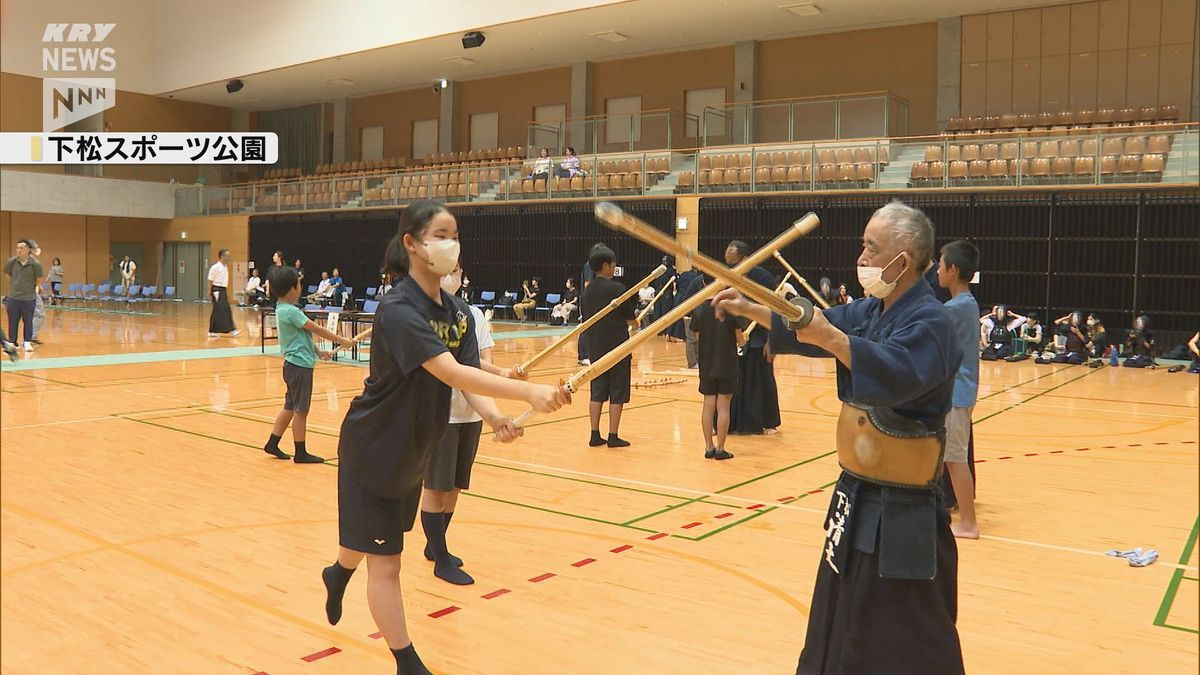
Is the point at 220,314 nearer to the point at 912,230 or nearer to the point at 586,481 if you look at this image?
the point at 586,481

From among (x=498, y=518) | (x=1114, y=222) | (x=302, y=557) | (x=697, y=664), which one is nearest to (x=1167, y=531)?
(x=697, y=664)

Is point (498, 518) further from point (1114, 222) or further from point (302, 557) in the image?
point (1114, 222)

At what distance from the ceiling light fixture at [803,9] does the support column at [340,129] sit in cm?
2190

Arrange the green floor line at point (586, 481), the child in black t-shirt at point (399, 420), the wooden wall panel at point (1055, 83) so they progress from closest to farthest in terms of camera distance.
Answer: the child in black t-shirt at point (399, 420), the green floor line at point (586, 481), the wooden wall panel at point (1055, 83)

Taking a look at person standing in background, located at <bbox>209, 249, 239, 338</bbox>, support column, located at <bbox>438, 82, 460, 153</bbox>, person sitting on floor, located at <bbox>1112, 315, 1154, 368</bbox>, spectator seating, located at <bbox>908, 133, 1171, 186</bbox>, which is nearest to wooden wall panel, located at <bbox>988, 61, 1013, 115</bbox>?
spectator seating, located at <bbox>908, 133, 1171, 186</bbox>

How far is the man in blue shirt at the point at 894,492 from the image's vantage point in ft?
9.55

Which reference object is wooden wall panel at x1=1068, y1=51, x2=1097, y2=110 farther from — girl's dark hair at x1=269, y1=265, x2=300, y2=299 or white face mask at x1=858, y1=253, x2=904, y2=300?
white face mask at x1=858, y1=253, x2=904, y2=300

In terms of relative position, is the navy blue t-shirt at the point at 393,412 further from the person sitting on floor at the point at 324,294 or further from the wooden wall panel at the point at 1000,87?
the wooden wall panel at the point at 1000,87

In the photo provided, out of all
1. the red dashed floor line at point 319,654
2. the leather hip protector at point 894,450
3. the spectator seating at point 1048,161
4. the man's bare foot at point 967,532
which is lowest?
the red dashed floor line at point 319,654

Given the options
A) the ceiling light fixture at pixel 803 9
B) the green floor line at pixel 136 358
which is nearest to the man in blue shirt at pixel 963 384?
the green floor line at pixel 136 358

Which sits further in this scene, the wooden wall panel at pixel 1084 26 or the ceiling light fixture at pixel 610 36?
the ceiling light fixture at pixel 610 36

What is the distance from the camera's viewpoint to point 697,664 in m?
4.02

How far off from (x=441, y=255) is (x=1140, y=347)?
19045 millimetres

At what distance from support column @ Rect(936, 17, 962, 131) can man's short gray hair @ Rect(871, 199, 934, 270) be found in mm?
25077
